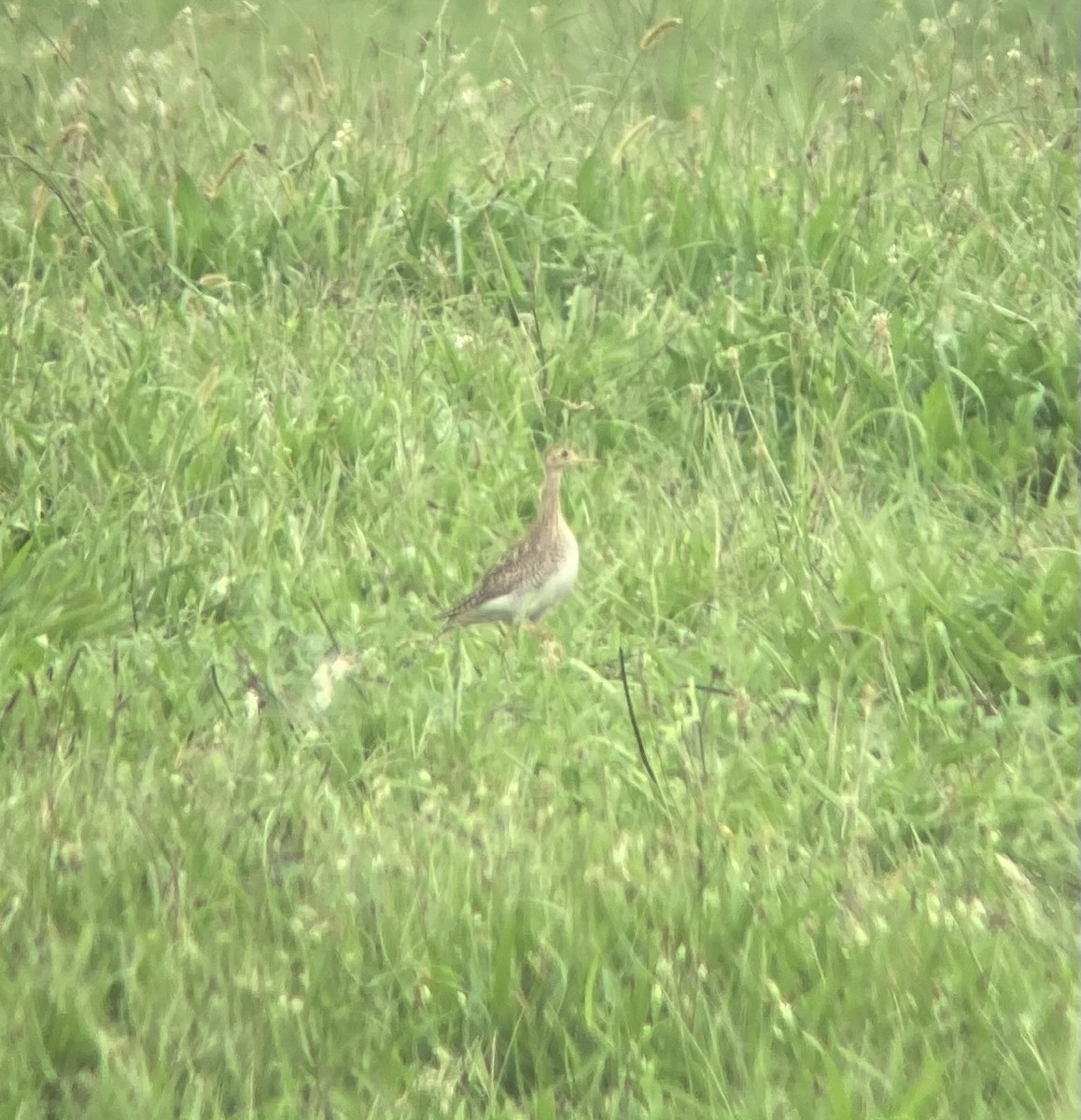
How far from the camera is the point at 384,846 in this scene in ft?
12.1

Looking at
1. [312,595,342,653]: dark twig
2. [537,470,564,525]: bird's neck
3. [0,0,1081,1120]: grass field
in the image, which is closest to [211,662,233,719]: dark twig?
[0,0,1081,1120]: grass field

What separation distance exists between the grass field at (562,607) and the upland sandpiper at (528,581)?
0.09m

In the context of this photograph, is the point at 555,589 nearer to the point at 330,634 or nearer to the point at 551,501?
the point at 551,501

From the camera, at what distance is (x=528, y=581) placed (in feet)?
15.9

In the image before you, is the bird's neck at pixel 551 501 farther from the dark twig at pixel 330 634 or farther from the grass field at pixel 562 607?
the dark twig at pixel 330 634

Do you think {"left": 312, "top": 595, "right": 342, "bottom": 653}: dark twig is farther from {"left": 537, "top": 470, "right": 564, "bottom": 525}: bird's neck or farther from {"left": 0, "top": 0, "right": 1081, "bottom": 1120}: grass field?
{"left": 537, "top": 470, "right": 564, "bottom": 525}: bird's neck

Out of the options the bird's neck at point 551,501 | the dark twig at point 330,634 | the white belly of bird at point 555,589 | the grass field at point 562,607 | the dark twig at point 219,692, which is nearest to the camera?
the grass field at point 562,607

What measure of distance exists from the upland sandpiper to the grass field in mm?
92

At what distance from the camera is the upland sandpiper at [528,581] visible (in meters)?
4.84

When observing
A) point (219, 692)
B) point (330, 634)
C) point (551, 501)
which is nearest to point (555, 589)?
point (551, 501)

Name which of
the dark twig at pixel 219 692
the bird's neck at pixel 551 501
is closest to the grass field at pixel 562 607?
the dark twig at pixel 219 692

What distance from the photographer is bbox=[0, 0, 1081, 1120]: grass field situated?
3.28 meters

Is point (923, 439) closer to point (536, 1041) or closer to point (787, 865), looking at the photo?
point (787, 865)

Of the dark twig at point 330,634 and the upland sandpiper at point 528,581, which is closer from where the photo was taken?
the dark twig at point 330,634
